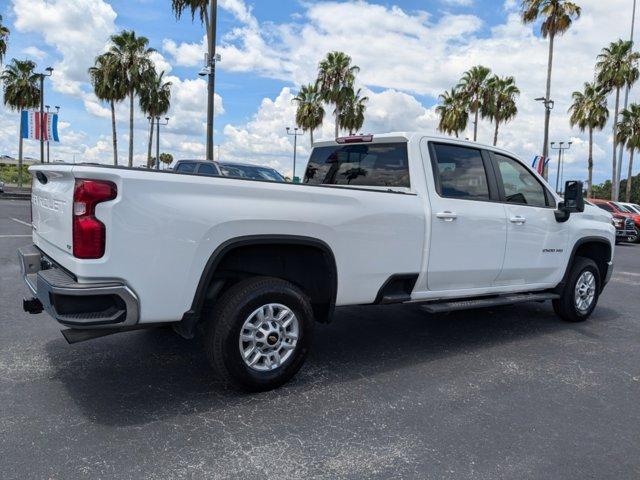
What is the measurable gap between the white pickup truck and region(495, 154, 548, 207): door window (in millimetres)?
18

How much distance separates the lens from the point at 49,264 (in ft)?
12.1

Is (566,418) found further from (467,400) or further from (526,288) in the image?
(526,288)

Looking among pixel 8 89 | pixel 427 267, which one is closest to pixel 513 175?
pixel 427 267

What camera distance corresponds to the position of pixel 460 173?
4.85m

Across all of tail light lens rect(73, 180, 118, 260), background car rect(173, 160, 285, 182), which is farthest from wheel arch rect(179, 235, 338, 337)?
background car rect(173, 160, 285, 182)

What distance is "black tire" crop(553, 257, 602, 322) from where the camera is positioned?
5957mm

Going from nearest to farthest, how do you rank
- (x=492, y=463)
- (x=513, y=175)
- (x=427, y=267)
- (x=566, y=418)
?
(x=492, y=463) < (x=566, y=418) < (x=427, y=267) < (x=513, y=175)

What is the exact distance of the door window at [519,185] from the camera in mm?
5223

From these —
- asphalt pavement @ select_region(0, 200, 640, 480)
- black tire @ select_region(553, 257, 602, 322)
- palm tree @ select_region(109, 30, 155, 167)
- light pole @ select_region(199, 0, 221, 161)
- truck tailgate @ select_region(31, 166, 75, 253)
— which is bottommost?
asphalt pavement @ select_region(0, 200, 640, 480)

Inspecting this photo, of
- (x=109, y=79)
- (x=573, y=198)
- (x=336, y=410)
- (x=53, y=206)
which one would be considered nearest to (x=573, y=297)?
(x=573, y=198)

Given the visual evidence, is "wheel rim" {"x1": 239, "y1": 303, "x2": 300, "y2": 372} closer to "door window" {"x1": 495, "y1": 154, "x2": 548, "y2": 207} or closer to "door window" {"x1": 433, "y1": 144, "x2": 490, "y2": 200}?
"door window" {"x1": 433, "y1": 144, "x2": 490, "y2": 200}

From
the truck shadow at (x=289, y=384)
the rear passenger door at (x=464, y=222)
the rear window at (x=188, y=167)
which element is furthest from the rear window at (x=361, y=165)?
the rear window at (x=188, y=167)

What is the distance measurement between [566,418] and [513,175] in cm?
263

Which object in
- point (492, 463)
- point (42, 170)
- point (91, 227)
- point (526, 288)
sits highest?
point (42, 170)
